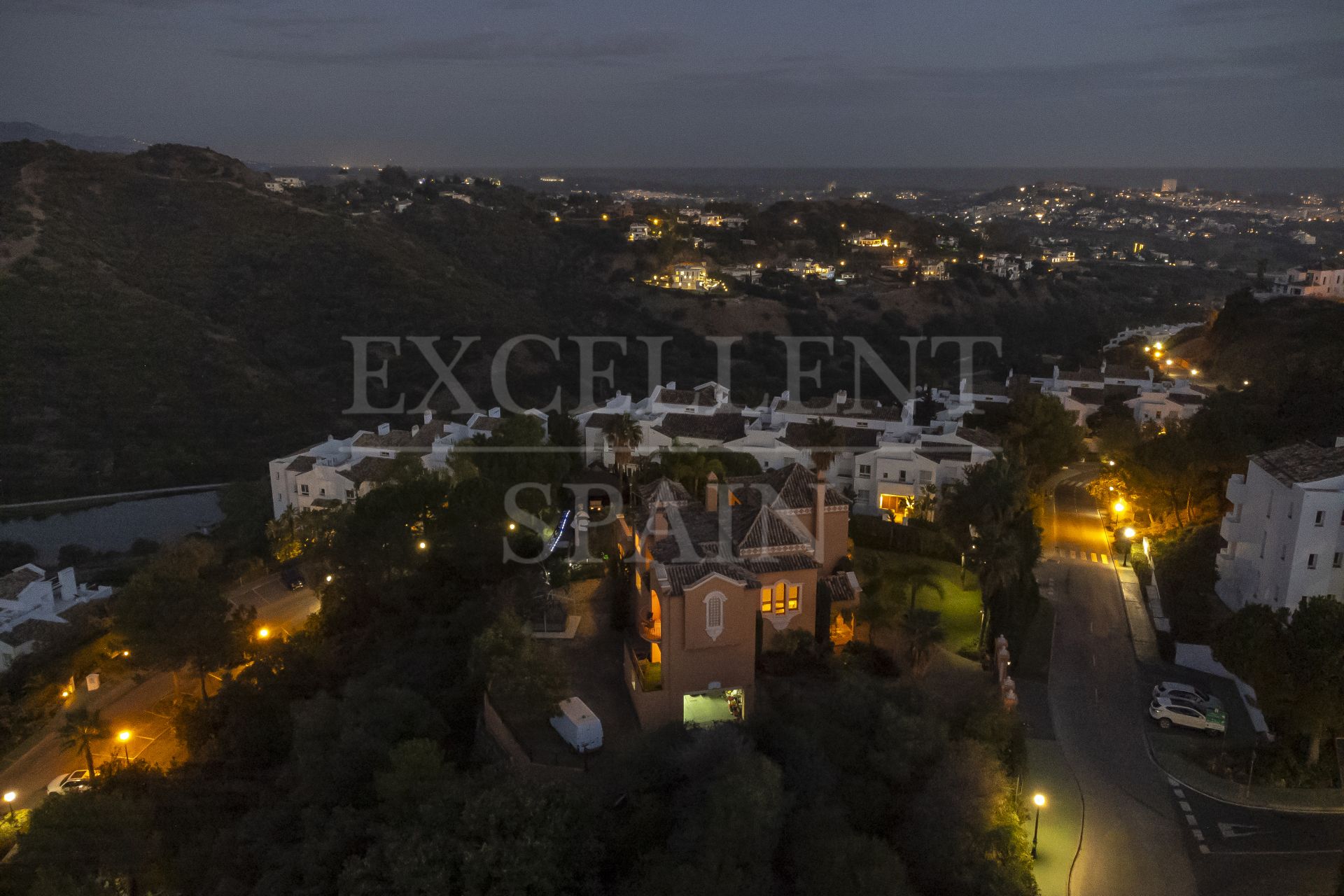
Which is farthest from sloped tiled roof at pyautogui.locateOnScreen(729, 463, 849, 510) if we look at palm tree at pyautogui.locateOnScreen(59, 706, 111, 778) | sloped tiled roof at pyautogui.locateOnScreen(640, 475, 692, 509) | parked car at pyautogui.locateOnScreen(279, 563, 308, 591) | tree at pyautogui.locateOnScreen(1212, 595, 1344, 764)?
parked car at pyautogui.locateOnScreen(279, 563, 308, 591)

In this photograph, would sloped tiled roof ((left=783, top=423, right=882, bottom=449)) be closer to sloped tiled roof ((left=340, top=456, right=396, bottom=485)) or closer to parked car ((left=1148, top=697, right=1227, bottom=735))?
sloped tiled roof ((left=340, top=456, right=396, bottom=485))

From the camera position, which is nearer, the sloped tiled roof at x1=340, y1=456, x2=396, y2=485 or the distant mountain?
the sloped tiled roof at x1=340, y1=456, x2=396, y2=485

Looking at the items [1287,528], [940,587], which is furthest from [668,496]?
[1287,528]

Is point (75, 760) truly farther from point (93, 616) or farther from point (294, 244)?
point (294, 244)

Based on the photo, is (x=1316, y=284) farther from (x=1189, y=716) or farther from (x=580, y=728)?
(x=580, y=728)

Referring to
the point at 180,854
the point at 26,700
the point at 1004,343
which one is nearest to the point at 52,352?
the point at 26,700

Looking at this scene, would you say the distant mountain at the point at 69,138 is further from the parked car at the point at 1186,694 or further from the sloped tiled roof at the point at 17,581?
the parked car at the point at 1186,694
